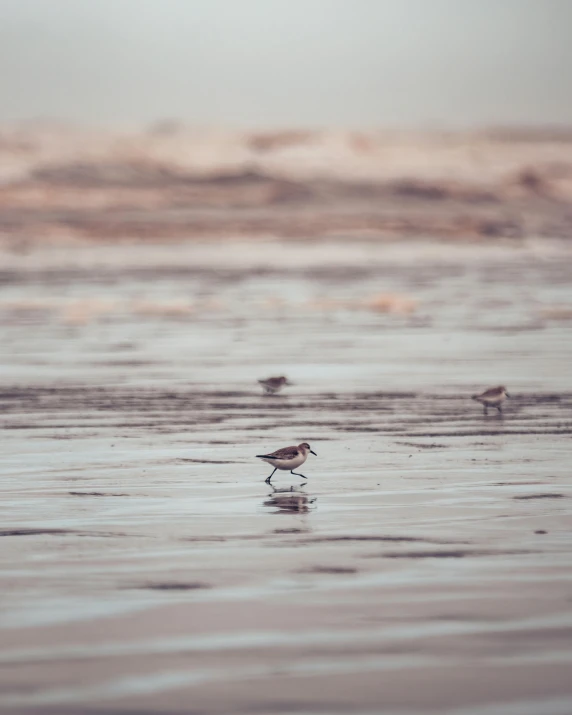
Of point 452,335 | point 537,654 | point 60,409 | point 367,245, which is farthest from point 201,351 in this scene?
point 367,245

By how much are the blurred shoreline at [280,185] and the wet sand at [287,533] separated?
243 ft

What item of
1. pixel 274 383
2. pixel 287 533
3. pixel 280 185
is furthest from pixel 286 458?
pixel 280 185

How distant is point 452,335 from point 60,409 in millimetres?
12605

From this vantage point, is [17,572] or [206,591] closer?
[206,591]

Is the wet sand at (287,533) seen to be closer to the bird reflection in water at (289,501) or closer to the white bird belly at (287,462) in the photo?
the bird reflection in water at (289,501)

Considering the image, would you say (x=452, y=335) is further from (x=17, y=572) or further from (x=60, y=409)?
(x=17, y=572)

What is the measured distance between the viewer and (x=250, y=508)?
37.1 ft

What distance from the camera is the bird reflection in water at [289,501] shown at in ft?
36.8

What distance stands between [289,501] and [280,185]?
132793 mm

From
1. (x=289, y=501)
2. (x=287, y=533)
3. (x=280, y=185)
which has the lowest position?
(x=287, y=533)

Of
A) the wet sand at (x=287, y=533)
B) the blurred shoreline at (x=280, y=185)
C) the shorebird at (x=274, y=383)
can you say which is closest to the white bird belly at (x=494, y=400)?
the wet sand at (x=287, y=533)

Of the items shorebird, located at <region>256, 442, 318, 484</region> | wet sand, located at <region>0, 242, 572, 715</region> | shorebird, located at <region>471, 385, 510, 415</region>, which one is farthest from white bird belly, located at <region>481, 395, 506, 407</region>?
shorebird, located at <region>256, 442, 318, 484</region>

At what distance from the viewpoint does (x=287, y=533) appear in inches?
403

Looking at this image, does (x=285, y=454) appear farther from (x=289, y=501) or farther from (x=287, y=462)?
(x=289, y=501)
